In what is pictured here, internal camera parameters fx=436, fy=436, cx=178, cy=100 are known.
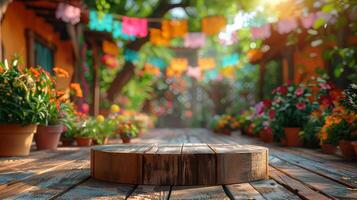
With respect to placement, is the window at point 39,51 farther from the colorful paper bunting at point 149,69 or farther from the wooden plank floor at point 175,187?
the colorful paper bunting at point 149,69

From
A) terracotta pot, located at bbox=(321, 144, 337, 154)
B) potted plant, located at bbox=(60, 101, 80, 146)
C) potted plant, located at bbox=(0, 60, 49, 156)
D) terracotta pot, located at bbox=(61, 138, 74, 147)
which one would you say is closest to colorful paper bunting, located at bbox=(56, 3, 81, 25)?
potted plant, located at bbox=(60, 101, 80, 146)

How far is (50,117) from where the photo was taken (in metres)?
4.32

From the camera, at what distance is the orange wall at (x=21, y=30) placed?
18.3ft

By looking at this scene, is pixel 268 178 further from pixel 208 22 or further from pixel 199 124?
pixel 199 124

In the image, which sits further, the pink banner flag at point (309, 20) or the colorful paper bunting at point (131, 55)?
the colorful paper bunting at point (131, 55)

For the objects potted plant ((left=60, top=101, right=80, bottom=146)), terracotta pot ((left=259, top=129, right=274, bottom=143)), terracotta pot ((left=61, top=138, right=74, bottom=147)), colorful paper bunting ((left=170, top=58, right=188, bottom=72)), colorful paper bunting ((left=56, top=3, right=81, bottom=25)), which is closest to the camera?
potted plant ((left=60, top=101, right=80, bottom=146))

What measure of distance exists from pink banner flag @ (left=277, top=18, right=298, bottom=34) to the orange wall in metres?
4.08

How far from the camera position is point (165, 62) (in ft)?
40.8

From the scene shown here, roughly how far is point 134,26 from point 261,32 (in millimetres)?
2502

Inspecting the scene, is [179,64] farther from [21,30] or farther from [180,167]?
[180,167]

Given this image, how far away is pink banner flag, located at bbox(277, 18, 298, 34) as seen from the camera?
7.68m

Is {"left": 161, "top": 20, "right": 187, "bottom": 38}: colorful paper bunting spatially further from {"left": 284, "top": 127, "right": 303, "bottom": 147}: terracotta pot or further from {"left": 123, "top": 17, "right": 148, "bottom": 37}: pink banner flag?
{"left": 284, "top": 127, "right": 303, "bottom": 147}: terracotta pot

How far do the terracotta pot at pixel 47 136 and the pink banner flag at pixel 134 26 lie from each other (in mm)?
4225

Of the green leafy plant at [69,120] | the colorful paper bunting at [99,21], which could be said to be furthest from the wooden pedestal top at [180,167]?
the colorful paper bunting at [99,21]
